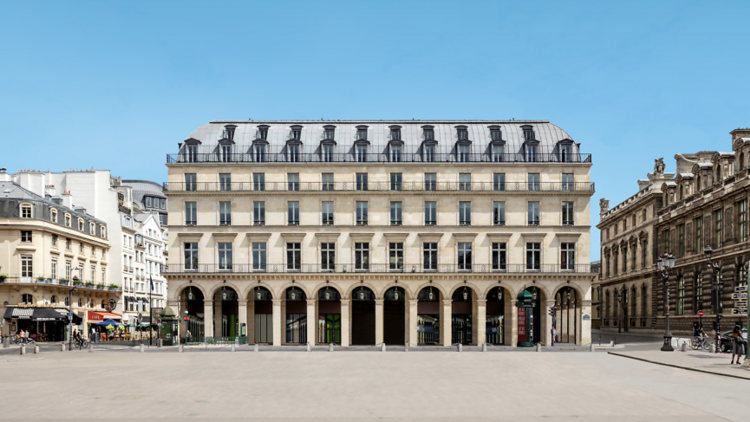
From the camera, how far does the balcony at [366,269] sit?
63.9m

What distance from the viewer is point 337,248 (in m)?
64.4

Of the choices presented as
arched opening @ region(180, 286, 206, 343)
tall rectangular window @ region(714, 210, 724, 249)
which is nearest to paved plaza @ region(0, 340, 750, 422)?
arched opening @ region(180, 286, 206, 343)

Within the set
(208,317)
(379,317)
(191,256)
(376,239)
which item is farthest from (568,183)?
(191,256)

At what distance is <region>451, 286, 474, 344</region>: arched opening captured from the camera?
66125 mm

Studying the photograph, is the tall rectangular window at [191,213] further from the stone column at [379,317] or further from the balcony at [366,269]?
the stone column at [379,317]

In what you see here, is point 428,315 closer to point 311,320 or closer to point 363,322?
point 363,322

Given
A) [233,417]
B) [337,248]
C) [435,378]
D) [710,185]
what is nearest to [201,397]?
[233,417]

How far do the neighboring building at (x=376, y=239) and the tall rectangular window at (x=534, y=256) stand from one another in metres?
0.12

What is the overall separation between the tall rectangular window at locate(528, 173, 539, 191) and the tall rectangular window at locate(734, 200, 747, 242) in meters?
16.7

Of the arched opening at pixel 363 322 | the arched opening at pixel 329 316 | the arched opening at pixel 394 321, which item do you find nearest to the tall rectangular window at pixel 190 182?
the arched opening at pixel 329 316

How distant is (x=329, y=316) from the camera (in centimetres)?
6619

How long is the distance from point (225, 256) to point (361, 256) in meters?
12.0

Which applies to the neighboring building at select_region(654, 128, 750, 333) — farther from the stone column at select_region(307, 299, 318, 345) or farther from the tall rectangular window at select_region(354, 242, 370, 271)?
the stone column at select_region(307, 299, 318, 345)

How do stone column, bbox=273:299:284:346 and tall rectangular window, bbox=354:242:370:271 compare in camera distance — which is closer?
stone column, bbox=273:299:284:346
